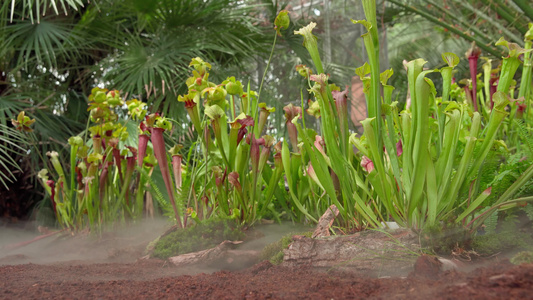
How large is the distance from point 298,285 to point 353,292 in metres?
0.13

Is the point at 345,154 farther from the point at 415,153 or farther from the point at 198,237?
the point at 198,237

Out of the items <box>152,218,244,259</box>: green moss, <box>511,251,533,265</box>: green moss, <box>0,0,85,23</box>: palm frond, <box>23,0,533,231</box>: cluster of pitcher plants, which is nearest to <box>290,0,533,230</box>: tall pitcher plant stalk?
<box>23,0,533,231</box>: cluster of pitcher plants

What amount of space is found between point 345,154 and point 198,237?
22.7 inches

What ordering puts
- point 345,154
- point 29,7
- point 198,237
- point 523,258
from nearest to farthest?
1. point 523,258
2. point 345,154
3. point 198,237
4. point 29,7

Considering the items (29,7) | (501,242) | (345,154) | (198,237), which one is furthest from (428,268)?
(29,7)

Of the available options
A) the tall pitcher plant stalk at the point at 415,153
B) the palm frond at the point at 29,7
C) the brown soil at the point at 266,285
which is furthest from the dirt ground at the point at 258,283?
the palm frond at the point at 29,7

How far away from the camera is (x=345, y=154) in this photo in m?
1.14

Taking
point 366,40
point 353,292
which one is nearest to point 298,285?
point 353,292

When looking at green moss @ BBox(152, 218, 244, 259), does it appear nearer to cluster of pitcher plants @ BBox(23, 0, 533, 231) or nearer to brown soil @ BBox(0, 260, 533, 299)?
cluster of pitcher plants @ BBox(23, 0, 533, 231)

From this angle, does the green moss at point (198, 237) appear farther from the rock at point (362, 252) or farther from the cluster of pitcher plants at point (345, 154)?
the rock at point (362, 252)

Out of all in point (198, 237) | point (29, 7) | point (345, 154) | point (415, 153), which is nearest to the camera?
point (415, 153)

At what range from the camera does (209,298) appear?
78 centimetres

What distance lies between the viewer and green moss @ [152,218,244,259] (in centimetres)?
136

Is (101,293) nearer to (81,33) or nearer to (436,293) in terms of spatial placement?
(436,293)
